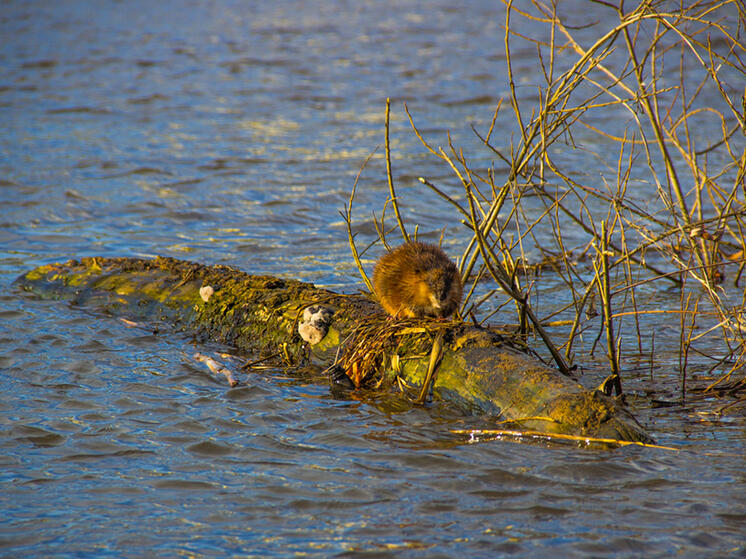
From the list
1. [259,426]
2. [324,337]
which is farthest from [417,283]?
[259,426]

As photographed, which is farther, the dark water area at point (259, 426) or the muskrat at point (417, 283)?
the muskrat at point (417, 283)

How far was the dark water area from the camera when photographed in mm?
4215

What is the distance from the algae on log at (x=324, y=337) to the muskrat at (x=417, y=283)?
14 cm

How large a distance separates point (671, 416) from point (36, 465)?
385 cm

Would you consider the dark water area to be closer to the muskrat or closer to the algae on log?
the algae on log

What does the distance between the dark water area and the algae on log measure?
175 mm

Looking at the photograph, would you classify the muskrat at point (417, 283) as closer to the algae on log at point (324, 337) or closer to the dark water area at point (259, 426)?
the algae on log at point (324, 337)

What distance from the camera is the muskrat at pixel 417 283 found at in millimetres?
5629

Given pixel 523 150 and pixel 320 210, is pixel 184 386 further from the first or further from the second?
pixel 320 210

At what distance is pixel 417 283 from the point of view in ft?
18.5

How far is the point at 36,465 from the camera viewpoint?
193 inches

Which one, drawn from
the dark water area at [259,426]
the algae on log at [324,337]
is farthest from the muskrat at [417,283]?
the dark water area at [259,426]

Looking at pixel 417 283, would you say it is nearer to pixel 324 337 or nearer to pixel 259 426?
pixel 324 337

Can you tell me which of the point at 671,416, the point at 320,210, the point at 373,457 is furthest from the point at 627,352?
the point at 320,210
